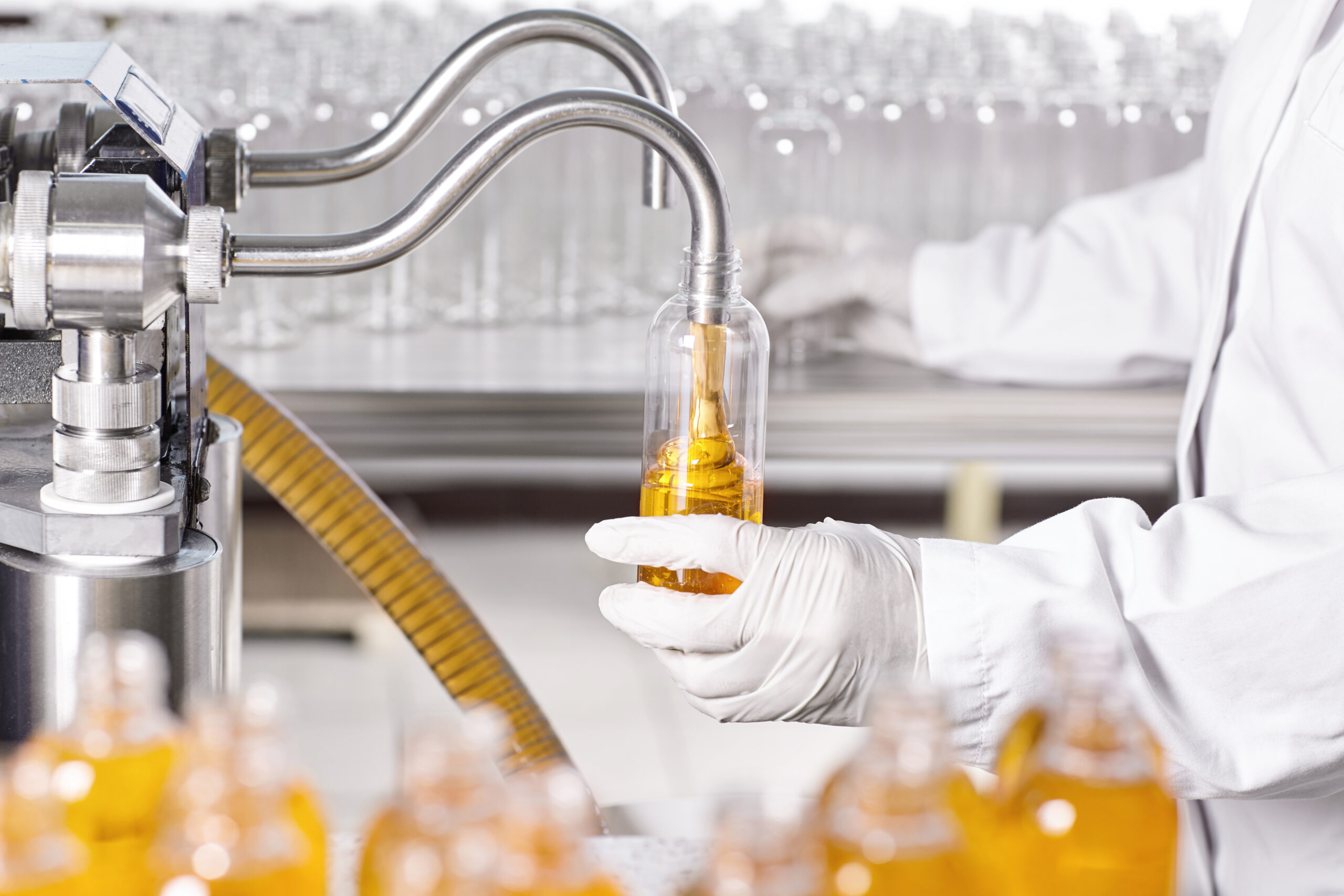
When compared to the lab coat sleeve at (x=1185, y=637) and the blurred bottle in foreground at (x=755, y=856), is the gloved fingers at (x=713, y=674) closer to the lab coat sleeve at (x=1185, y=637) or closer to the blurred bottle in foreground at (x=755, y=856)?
the lab coat sleeve at (x=1185, y=637)

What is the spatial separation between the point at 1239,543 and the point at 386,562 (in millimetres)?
474

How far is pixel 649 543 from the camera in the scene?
0.71 m

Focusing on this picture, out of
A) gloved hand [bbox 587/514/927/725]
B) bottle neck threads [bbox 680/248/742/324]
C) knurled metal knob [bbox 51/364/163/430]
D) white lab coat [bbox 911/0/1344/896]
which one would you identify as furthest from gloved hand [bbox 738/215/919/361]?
knurled metal knob [bbox 51/364/163/430]

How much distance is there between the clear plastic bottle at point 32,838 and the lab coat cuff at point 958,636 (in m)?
0.47

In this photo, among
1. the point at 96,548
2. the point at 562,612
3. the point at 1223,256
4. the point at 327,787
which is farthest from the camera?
the point at 562,612

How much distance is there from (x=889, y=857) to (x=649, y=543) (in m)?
0.38

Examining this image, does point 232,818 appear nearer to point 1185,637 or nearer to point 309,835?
point 309,835

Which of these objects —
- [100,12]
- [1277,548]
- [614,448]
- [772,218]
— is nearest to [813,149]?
[772,218]

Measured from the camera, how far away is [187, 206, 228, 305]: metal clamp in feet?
1.59

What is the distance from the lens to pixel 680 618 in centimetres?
74

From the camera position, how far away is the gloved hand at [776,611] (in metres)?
0.71

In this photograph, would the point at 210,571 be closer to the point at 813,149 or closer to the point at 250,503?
the point at 813,149

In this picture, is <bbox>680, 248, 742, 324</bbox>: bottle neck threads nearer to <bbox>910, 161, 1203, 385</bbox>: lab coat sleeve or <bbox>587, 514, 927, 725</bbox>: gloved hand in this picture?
<bbox>587, 514, 927, 725</bbox>: gloved hand

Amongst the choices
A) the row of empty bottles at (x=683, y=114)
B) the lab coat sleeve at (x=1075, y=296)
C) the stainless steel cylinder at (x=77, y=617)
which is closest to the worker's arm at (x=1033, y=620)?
the stainless steel cylinder at (x=77, y=617)
